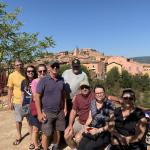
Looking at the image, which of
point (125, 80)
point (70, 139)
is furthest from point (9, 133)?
point (125, 80)

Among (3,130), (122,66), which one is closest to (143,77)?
(122,66)

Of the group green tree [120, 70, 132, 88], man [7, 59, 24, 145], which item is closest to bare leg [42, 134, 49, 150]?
man [7, 59, 24, 145]

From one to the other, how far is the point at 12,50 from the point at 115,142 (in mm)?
16234

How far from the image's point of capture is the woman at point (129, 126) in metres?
4.79

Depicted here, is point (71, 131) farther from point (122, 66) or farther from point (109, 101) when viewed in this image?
point (122, 66)

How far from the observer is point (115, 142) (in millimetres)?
4973

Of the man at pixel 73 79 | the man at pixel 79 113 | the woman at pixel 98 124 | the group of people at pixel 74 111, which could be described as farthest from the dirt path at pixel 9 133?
the woman at pixel 98 124

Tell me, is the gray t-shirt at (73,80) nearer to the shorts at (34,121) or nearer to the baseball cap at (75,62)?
the baseball cap at (75,62)

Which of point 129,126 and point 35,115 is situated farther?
point 35,115

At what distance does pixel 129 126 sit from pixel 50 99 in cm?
135

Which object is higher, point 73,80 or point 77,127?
point 73,80

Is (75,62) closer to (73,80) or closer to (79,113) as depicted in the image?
(73,80)

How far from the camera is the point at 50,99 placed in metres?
5.49

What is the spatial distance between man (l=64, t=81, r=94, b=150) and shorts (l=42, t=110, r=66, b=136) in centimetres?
13
